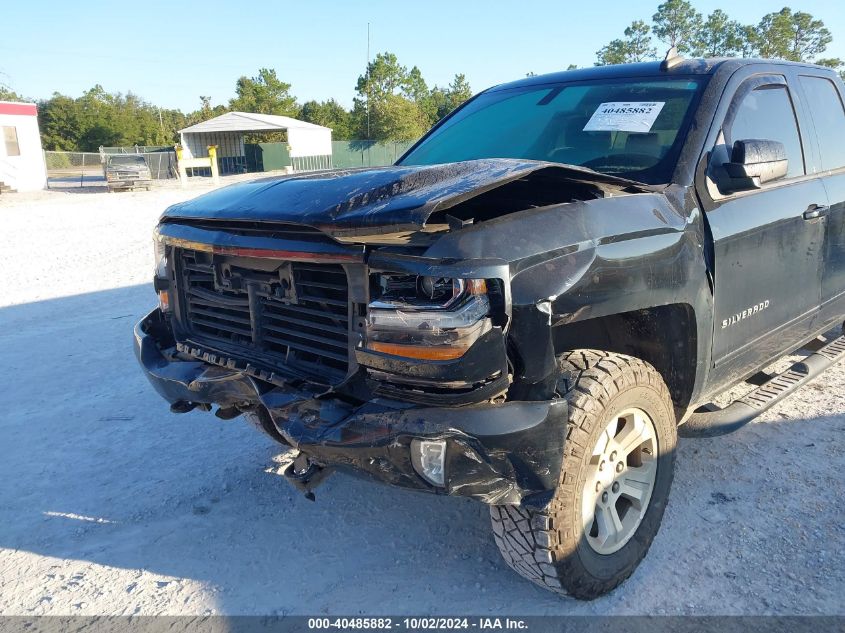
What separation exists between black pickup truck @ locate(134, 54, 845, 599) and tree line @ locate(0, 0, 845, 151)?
43.9 meters

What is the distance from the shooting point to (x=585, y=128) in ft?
10.9

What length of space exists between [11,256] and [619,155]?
9816mm

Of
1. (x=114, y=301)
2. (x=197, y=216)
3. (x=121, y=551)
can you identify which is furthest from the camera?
(x=114, y=301)

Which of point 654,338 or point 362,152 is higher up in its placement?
point 362,152

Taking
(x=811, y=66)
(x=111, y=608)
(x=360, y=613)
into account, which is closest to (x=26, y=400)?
(x=111, y=608)

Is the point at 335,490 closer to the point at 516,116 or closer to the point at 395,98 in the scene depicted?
the point at 516,116

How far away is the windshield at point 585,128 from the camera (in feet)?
9.93

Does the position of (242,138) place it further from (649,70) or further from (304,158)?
(649,70)

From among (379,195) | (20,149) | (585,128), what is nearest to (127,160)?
(20,149)

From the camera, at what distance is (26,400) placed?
15.0 ft

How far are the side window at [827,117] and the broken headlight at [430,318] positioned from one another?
2.97 meters

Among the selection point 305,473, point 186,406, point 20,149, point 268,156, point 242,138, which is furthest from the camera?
point 242,138

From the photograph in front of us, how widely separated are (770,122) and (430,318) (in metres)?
2.53

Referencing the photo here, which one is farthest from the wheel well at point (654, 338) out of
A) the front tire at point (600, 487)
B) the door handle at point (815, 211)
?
the door handle at point (815, 211)
